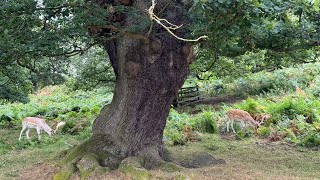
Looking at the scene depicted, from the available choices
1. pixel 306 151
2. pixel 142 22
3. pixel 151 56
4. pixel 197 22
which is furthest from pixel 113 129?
pixel 306 151

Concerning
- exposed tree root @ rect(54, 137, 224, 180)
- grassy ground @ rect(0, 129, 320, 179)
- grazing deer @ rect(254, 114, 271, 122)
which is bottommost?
grassy ground @ rect(0, 129, 320, 179)

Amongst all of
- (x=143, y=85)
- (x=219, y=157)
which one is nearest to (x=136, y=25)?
(x=143, y=85)

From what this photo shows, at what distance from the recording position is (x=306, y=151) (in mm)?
8141

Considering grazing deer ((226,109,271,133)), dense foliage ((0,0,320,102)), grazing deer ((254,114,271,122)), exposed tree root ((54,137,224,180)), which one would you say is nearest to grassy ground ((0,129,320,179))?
exposed tree root ((54,137,224,180))

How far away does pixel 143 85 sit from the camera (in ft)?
19.4

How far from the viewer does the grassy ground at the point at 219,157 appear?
5.71 m

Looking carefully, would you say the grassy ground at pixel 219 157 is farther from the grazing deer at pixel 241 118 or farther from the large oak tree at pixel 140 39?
the large oak tree at pixel 140 39

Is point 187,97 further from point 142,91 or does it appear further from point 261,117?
point 142,91

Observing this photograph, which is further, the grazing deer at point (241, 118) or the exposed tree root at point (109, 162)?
the grazing deer at point (241, 118)

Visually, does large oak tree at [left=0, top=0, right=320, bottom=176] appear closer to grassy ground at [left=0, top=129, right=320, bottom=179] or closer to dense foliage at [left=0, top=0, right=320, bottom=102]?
dense foliage at [left=0, top=0, right=320, bottom=102]

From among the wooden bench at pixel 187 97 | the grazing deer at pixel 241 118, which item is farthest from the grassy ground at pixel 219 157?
the wooden bench at pixel 187 97

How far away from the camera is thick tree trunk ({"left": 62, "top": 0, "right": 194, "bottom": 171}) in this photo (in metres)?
5.80

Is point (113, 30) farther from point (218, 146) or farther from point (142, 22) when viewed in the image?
point (218, 146)

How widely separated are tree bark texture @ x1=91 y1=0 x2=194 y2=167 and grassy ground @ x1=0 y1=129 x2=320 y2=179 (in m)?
0.77
